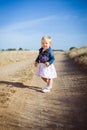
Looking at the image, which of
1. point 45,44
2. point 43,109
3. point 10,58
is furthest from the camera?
point 10,58

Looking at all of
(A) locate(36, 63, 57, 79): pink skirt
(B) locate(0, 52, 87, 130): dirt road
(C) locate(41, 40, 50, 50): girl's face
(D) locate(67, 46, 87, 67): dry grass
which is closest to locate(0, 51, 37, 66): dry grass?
(D) locate(67, 46, 87, 67): dry grass

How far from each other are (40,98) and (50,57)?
159 centimetres

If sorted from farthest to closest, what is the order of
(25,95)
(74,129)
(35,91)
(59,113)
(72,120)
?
(35,91) → (25,95) → (59,113) → (72,120) → (74,129)

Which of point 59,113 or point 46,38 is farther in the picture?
point 46,38

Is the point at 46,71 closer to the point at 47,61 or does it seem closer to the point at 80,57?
the point at 47,61

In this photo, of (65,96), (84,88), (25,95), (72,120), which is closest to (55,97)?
(65,96)

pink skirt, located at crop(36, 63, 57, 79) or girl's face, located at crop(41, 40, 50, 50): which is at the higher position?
girl's face, located at crop(41, 40, 50, 50)

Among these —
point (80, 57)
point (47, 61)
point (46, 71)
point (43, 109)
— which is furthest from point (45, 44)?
point (80, 57)

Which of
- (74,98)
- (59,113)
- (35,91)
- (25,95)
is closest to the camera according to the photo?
(59,113)

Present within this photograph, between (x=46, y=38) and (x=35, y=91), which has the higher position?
(x=46, y=38)

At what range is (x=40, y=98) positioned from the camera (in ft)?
17.8

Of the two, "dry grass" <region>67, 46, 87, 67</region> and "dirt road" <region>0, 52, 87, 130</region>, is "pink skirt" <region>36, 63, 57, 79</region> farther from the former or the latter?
"dry grass" <region>67, 46, 87, 67</region>

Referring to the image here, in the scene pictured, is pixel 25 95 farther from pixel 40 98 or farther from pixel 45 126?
pixel 45 126

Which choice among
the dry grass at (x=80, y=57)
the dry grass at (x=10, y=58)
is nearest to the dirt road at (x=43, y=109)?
the dry grass at (x=80, y=57)
